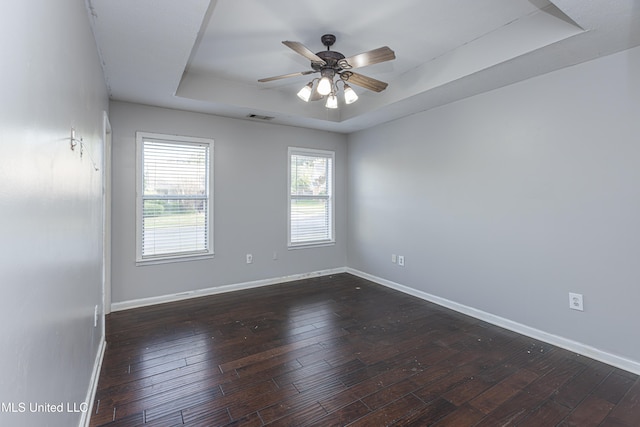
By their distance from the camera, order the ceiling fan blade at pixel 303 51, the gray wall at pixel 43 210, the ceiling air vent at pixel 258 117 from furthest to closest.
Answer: the ceiling air vent at pixel 258 117, the ceiling fan blade at pixel 303 51, the gray wall at pixel 43 210

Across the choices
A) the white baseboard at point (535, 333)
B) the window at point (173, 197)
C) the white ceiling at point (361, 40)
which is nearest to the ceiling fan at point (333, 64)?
the white ceiling at point (361, 40)

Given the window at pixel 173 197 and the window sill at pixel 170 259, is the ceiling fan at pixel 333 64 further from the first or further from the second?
the window sill at pixel 170 259

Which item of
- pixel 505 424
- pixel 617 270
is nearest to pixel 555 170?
pixel 617 270

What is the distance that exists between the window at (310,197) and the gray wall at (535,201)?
4.10 feet

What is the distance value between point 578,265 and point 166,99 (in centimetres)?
434

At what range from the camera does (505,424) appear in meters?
1.82

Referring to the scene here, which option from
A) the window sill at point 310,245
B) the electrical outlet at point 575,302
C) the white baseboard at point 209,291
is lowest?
the white baseboard at point 209,291

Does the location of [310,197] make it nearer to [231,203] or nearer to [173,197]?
[231,203]

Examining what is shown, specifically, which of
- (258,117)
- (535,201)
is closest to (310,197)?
(258,117)

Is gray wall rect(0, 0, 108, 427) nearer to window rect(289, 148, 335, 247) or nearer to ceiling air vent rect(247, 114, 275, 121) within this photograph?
ceiling air vent rect(247, 114, 275, 121)

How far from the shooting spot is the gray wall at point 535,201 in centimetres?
241

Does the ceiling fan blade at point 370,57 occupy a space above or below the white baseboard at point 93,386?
above

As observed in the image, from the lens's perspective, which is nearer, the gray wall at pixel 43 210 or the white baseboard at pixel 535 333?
the gray wall at pixel 43 210

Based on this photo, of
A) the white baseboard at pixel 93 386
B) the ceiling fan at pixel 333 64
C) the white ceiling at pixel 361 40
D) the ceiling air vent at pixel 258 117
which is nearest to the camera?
the white baseboard at pixel 93 386
